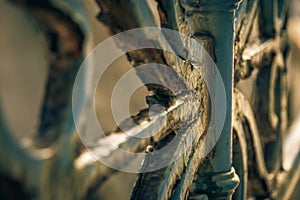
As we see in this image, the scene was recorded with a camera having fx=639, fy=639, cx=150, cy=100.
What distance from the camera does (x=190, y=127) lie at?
650mm

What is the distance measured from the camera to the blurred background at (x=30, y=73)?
398mm

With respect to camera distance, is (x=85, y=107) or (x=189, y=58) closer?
(x=85, y=107)

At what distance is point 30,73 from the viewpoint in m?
1.11

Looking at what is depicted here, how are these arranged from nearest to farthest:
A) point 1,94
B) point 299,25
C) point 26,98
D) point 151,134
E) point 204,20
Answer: point 1,94, point 151,134, point 204,20, point 26,98, point 299,25

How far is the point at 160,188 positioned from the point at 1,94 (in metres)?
0.26

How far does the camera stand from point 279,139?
110 centimetres

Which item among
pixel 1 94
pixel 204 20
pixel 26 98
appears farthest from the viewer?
pixel 26 98

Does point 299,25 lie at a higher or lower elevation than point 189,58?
lower

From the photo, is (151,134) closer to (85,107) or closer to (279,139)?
(85,107)

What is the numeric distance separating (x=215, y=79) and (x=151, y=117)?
14 cm

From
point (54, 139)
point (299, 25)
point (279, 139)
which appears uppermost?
point (54, 139)

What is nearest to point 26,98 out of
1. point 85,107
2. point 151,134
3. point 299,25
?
point 151,134

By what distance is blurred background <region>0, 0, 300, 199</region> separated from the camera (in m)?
0.40

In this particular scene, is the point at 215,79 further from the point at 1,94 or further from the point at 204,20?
the point at 1,94
